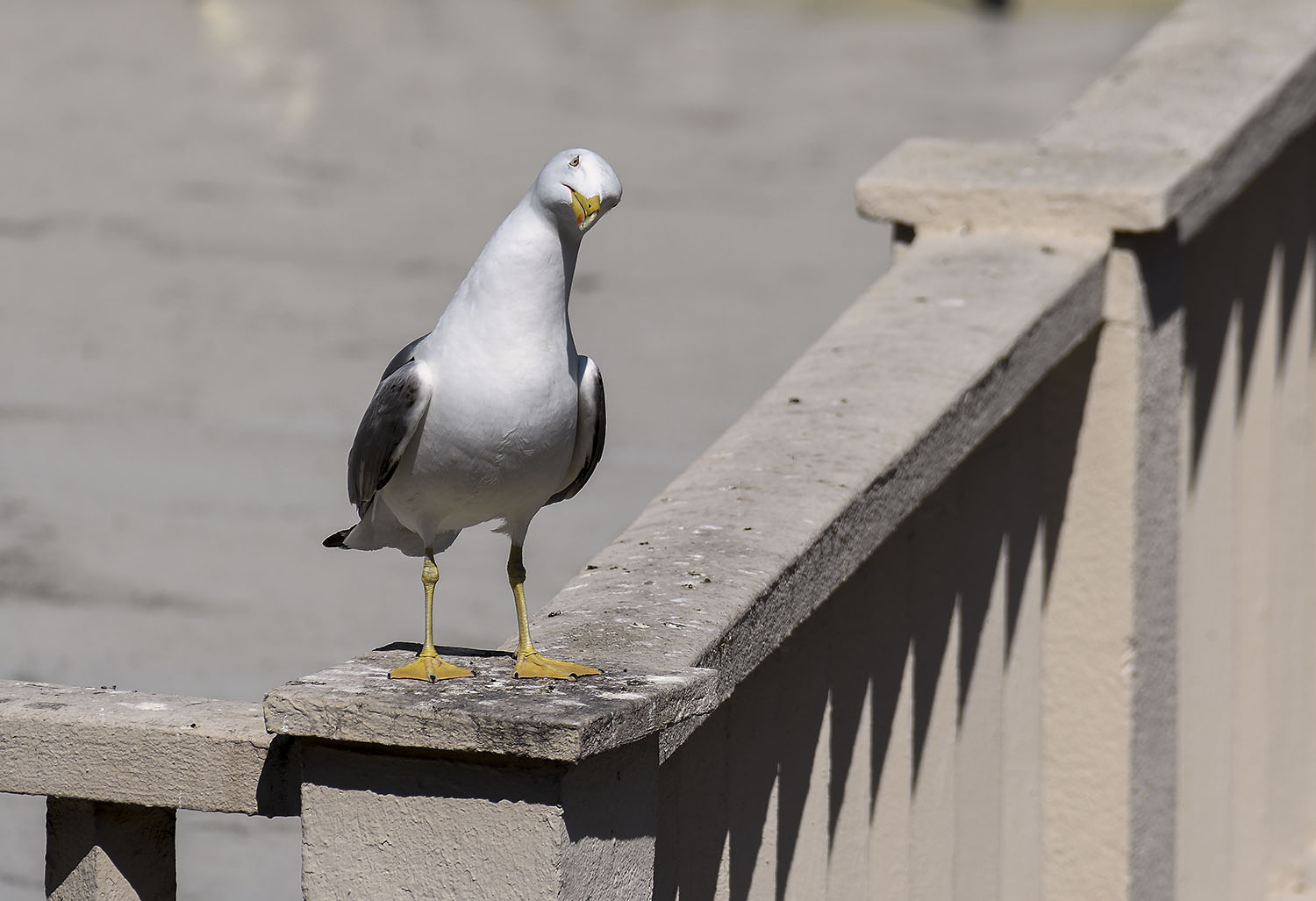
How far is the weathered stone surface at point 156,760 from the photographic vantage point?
2.01 m

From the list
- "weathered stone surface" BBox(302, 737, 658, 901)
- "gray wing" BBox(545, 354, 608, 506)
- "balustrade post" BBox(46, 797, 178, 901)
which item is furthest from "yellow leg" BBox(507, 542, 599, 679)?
"balustrade post" BBox(46, 797, 178, 901)

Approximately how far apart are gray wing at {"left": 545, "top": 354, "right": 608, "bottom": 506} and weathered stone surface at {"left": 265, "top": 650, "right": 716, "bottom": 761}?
38cm

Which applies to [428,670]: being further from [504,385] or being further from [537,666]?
[504,385]

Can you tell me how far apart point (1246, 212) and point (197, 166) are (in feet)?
34.6

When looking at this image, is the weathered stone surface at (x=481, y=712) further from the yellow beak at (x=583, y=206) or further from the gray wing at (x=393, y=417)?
the yellow beak at (x=583, y=206)

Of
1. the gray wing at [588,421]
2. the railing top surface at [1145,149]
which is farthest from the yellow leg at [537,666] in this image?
the railing top surface at [1145,149]

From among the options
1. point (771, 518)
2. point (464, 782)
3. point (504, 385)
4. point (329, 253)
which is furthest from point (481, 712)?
point (329, 253)

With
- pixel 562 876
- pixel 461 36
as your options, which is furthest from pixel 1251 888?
pixel 461 36

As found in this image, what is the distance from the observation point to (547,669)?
1.97 meters

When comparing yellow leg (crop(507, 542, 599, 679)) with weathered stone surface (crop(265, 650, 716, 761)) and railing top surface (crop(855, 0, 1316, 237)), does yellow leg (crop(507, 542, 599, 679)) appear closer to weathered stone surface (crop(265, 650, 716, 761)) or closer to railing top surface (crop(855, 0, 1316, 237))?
weathered stone surface (crop(265, 650, 716, 761))

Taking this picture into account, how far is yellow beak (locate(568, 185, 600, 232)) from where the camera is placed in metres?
1.98

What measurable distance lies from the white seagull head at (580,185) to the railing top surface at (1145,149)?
1.52 meters

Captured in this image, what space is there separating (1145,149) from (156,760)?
2.26 meters

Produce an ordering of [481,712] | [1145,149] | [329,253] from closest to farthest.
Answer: [481,712], [1145,149], [329,253]
